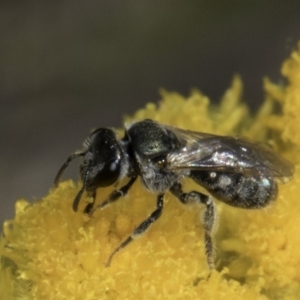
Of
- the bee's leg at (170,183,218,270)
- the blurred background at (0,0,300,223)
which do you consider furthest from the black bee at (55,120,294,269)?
the blurred background at (0,0,300,223)

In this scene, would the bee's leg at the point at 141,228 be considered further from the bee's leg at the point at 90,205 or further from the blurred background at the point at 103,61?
the blurred background at the point at 103,61

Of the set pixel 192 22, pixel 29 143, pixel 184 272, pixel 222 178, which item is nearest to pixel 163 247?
pixel 184 272

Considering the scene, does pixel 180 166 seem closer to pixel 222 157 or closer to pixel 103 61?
pixel 222 157

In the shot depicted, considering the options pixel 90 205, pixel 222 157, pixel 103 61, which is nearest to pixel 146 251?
pixel 90 205

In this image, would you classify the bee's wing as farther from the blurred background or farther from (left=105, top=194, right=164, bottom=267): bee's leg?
the blurred background

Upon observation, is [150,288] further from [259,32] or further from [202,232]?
[259,32]

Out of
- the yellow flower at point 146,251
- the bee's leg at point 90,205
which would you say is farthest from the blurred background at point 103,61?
the bee's leg at point 90,205
